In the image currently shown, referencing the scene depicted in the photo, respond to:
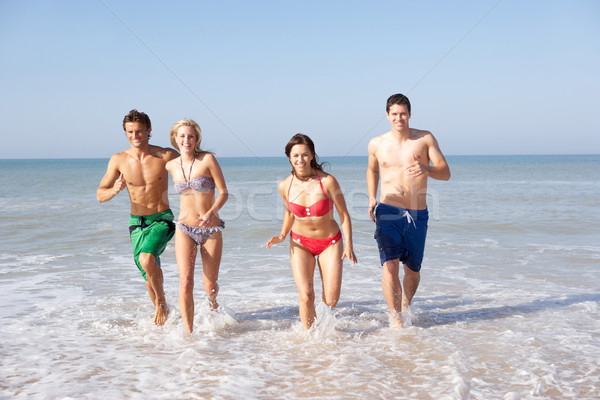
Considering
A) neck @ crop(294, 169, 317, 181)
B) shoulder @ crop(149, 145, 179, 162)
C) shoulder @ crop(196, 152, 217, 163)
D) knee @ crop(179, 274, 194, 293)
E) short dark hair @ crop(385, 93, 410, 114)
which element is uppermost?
short dark hair @ crop(385, 93, 410, 114)

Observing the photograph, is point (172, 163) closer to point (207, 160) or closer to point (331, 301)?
point (207, 160)

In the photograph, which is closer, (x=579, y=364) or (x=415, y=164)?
(x=579, y=364)

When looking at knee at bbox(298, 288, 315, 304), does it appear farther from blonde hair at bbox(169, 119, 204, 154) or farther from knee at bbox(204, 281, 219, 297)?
blonde hair at bbox(169, 119, 204, 154)

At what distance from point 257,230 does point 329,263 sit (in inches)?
321

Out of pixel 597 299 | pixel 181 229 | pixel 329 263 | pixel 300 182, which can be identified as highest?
pixel 300 182

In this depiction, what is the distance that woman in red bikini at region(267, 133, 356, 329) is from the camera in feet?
17.2

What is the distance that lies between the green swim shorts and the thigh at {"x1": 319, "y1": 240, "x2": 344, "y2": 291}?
183 centimetres

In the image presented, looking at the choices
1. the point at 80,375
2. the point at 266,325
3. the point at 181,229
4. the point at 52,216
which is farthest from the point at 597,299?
the point at 52,216

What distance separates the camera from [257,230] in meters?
13.3

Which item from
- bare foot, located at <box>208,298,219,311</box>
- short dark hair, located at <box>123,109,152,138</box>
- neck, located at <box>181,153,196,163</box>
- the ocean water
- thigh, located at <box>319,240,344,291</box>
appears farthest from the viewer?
bare foot, located at <box>208,298,219,311</box>

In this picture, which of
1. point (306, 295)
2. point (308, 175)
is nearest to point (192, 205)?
point (308, 175)

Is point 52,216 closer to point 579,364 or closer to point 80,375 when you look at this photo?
point 80,375

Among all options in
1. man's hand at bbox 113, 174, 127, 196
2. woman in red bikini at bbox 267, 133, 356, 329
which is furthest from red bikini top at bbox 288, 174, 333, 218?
man's hand at bbox 113, 174, 127, 196

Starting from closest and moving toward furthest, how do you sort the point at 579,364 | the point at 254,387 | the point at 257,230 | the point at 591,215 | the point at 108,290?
1. the point at 254,387
2. the point at 579,364
3. the point at 108,290
4. the point at 257,230
5. the point at 591,215
